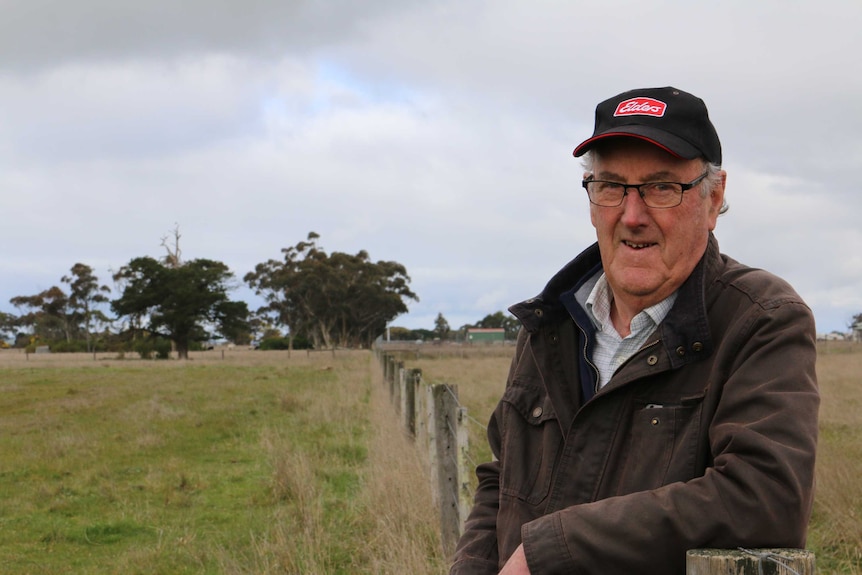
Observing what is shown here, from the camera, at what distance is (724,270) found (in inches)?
81.4

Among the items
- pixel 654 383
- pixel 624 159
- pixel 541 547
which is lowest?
pixel 541 547

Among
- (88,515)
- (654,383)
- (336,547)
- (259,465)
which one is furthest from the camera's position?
(259,465)

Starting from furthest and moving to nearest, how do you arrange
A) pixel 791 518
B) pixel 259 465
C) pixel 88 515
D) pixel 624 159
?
pixel 259 465 → pixel 88 515 → pixel 624 159 → pixel 791 518

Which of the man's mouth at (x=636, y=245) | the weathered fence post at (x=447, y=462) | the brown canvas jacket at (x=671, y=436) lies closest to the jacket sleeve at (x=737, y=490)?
the brown canvas jacket at (x=671, y=436)

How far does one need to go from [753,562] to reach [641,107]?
1070 mm

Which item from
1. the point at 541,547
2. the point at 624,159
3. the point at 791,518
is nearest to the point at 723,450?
the point at 791,518

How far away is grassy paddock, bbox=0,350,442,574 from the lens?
5.79 m

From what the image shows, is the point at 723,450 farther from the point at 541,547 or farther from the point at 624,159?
the point at 624,159

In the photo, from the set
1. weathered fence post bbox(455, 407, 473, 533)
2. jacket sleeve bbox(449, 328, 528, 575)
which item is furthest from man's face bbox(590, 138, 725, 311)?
weathered fence post bbox(455, 407, 473, 533)

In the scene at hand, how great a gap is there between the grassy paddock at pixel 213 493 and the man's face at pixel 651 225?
2791mm

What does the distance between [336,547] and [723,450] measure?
468cm

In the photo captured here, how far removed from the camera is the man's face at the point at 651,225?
210cm

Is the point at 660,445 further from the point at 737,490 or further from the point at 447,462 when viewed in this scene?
the point at 447,462

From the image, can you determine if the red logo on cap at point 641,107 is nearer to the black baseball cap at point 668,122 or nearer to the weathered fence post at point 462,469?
the black baseball cap at point 668,122
